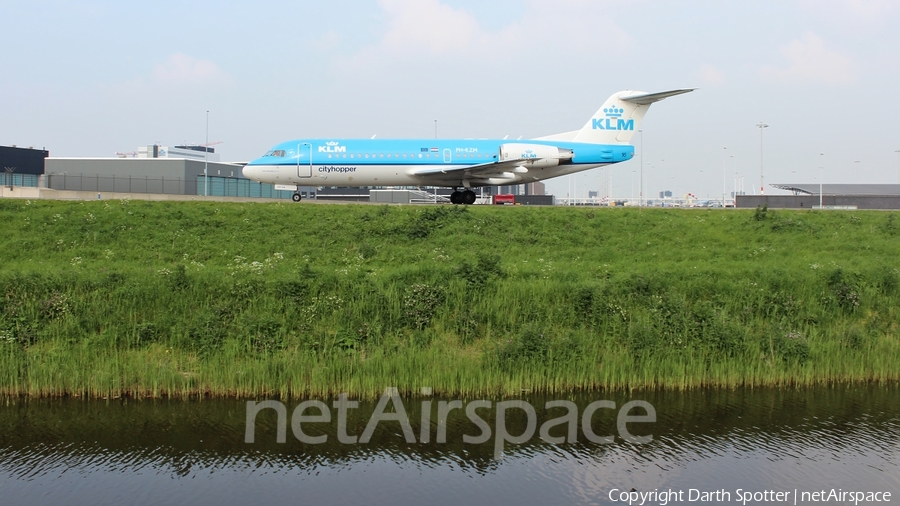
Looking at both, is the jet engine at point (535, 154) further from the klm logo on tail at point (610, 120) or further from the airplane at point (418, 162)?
the klm logo on tail at point (610, 120)

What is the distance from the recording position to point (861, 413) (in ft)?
54.2

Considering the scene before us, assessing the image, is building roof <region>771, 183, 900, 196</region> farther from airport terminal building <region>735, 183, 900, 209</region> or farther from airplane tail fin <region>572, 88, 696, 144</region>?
airplane tail fin <region>572, 88, 696, 144</region>

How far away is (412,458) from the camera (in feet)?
45.3

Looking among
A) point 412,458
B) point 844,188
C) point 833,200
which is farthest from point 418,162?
point 844,188

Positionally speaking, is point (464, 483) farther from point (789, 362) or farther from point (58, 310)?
point (58, 310)

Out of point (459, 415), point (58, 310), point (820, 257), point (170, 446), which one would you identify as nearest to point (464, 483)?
point (459, 415)

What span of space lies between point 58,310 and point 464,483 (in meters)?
12.3

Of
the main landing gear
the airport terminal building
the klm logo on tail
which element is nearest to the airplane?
the main landing gear

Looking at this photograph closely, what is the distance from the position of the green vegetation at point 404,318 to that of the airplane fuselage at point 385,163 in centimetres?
1256

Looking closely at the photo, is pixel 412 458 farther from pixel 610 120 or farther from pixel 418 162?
pixel 610 120

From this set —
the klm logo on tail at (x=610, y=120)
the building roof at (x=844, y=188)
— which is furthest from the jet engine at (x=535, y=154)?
the building roof at (x=844, y=188)

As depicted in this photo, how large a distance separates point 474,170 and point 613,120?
8.83 meters

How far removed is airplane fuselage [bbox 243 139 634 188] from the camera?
3825 centimetres

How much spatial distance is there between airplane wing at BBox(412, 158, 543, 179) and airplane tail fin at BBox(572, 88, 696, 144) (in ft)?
13.9
